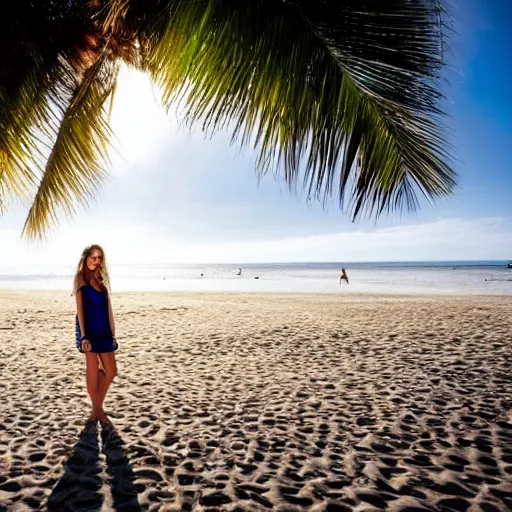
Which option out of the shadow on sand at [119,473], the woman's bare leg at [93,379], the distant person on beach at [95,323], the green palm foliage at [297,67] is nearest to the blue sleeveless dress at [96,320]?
the distant person on beach at [95,323]

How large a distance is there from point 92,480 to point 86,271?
68.4 inches

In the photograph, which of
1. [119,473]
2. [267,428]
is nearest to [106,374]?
[119,473]

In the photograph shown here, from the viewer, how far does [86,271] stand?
3781mm

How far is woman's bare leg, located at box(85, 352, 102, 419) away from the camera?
3777mm

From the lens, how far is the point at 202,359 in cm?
677

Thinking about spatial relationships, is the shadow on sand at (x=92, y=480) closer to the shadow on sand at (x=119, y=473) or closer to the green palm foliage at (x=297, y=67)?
the shadow on sand at (x=119, y=473)

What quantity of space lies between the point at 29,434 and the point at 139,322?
7.54 m

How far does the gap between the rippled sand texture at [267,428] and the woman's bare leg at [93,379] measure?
0.20 m

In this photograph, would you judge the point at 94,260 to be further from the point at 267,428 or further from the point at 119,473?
the point at 267,428

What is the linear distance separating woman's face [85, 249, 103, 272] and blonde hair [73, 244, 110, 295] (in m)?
0.02

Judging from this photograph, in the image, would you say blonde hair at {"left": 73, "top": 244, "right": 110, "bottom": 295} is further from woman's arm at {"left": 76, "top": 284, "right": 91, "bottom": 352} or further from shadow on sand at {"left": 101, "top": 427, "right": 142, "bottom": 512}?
shadow on sand at {"left": 101, "top": 427, "right": 142, "bottom": 512}

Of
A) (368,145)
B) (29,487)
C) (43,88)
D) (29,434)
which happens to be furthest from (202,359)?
(368,145)

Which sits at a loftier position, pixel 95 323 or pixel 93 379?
pixel 95 323

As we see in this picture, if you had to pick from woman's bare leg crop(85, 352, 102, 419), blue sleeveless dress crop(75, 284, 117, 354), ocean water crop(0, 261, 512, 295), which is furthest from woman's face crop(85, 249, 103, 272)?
ocean water crop(0, 261, 512, 295)
